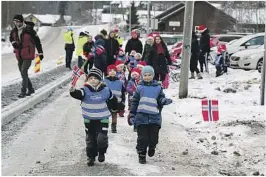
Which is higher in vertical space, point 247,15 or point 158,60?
point 247,15

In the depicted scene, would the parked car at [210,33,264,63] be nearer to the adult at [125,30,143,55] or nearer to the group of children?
the adult at [125,30,143,55]

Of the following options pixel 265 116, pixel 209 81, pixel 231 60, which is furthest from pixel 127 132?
pixel 231 60

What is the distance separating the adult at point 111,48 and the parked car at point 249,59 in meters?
6.86

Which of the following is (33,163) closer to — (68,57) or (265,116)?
(265,116)

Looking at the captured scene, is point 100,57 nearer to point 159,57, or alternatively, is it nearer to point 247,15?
point 159,57

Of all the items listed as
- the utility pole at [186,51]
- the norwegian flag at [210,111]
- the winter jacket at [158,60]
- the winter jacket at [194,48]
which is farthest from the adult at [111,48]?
the norwegian flag at [210,111]

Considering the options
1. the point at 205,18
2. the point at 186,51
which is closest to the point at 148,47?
the point at 186,51

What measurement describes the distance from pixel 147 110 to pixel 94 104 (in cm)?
77

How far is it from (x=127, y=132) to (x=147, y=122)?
72.6 inches

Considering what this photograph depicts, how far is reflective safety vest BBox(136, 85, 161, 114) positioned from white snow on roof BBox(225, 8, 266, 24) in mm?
55407

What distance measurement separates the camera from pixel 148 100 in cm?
673

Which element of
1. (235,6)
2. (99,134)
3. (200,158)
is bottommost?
(200,158)

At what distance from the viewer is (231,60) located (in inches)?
769

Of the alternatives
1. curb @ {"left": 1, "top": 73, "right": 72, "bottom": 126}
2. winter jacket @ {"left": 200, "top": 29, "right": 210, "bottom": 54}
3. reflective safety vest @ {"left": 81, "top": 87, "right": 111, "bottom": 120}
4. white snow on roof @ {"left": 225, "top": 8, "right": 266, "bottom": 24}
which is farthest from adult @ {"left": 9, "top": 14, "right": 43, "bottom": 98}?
white snow on roof @ {"left": 225, "top": 8, "right": 266, "bottom": 24}
